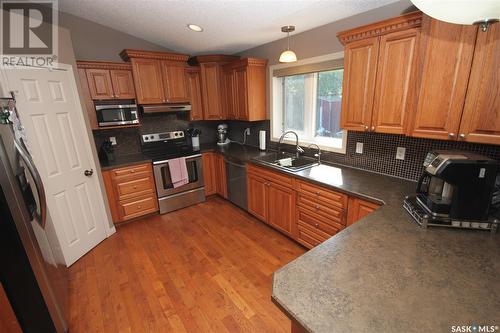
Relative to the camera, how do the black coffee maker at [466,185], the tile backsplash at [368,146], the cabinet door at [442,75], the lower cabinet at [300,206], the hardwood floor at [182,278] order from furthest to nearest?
the lower cabinet at [300,206] → the tile backsplash at [368,146] → the hardwood floor at [182,278] → the cabinet door at [442,75] → the black coffee maker at [466,185]

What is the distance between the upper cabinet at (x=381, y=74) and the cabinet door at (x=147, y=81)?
247cm

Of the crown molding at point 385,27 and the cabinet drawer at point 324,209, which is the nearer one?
the crown molding at point 385,27

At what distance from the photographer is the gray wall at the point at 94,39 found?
2898mm

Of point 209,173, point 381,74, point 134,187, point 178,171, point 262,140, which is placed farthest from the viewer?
point 209,173

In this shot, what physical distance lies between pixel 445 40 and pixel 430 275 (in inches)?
55.6

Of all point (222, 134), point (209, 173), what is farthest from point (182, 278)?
point (222, 134)

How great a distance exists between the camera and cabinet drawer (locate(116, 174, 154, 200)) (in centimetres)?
301

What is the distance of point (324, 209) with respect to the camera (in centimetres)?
214

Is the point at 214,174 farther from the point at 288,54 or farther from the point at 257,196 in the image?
the point at 288,54

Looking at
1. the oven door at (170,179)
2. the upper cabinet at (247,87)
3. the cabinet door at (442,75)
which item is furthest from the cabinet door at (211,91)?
the cabinet door at (442,75)

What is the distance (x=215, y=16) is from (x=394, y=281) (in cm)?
268

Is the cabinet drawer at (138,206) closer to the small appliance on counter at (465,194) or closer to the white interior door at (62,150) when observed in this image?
the white interior door at (62,150)

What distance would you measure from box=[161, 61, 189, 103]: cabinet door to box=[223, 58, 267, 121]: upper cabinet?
663 mm

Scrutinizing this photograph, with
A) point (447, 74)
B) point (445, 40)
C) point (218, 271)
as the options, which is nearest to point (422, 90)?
point (447, 74)
